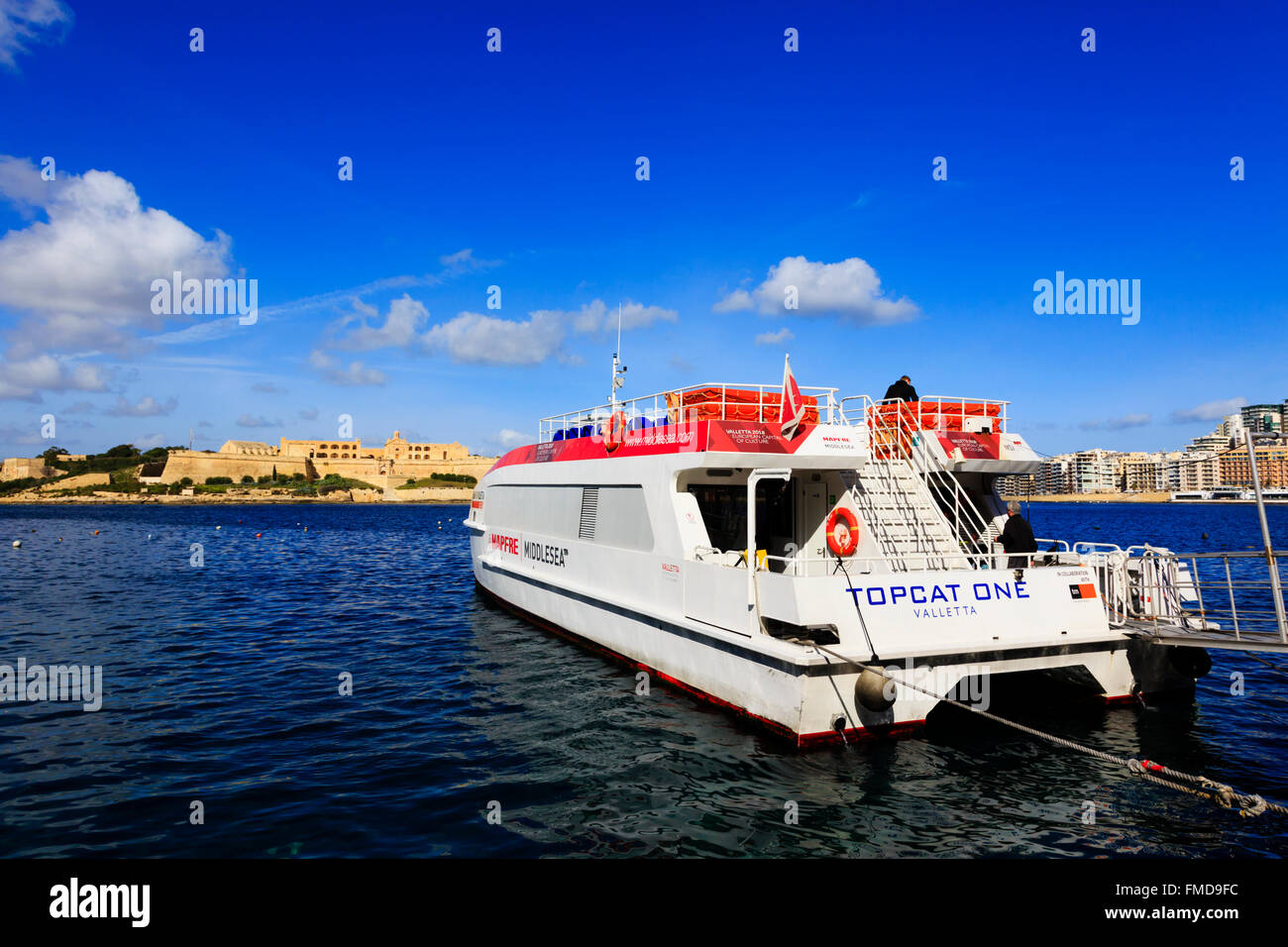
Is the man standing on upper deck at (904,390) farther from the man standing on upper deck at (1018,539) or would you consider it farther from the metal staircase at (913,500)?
the man standing on upper deck at (1018,539)

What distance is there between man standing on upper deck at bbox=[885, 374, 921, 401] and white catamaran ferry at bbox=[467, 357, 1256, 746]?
246 millimetres

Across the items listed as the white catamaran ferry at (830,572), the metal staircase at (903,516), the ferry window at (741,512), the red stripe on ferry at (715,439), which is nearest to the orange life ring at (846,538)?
the white catamaran ferry at (830,572)

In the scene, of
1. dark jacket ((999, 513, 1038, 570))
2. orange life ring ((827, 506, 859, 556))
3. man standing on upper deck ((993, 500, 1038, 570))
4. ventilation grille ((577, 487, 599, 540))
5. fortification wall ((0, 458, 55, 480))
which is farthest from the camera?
fortification wall ((0, 458, 55, 480))

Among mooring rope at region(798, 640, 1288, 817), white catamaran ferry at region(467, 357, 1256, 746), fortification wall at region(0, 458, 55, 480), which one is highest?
fortification wall at region(0, 458, 55, 480)

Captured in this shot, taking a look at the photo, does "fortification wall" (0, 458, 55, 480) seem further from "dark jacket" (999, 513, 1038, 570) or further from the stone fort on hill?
"dark jacket" (999, 513, 1038, 570)

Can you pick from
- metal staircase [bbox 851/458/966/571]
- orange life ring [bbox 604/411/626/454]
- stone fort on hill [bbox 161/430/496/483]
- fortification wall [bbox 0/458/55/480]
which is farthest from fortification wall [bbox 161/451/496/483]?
metal staircase [bbox 851/458/966/571]

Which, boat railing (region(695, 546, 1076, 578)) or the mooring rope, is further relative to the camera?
boat railing (region(695, 546, 1076, 578))

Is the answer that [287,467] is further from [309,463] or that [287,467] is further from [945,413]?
[945,413]

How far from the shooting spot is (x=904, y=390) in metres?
14.3

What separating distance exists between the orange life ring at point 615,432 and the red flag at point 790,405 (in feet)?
10.6

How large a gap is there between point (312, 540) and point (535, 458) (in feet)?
117

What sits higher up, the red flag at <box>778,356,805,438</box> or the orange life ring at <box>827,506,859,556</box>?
the red flag at <box>778,356,805,438</box>

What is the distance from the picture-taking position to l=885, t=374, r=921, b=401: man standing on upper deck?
14.3m

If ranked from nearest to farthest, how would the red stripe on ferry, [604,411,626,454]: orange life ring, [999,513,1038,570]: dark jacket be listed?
the red stripe on ferry, [999,513,1038,570]: dark jacket, [604,411,626,454]: orange life ring
